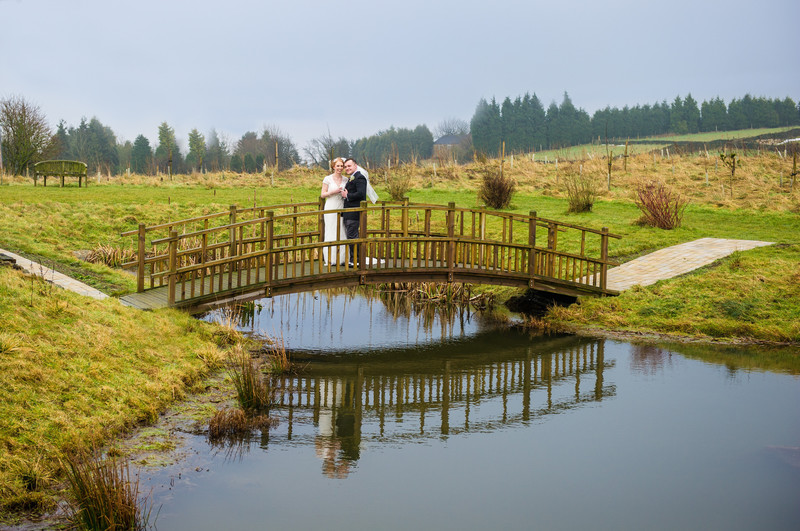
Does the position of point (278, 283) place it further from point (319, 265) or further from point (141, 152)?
point (141, 152)

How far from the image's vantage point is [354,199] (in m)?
12.6

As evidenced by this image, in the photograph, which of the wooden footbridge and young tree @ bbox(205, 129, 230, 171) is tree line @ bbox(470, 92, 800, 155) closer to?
Answer: young tree @ bbox(205, 129, 230, 171)

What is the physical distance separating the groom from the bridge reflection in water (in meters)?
2.20

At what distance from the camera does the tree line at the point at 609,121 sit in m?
85.4

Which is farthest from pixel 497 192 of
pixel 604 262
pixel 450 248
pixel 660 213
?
pixel 450 248

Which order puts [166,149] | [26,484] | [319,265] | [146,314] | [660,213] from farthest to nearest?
[166,149] → [660,213] → [319,265] → [146,314] → [26,484]

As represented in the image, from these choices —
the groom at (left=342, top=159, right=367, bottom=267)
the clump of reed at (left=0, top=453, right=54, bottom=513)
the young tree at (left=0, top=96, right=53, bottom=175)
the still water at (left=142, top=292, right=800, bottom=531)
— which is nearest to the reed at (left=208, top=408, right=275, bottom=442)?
the still water at (left=142, top=292, right=800, bottom=531)

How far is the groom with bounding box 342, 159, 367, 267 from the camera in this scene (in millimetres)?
12438

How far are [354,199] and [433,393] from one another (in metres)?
3.72

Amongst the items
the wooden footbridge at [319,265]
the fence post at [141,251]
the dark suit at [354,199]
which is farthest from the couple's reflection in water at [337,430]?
the fence post at [141,251]

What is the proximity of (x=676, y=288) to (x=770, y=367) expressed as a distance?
3475 millimetres

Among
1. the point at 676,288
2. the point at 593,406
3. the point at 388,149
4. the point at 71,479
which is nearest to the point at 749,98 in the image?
the point at 388,149

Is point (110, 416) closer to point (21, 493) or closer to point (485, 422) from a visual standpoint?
point (21, 493)

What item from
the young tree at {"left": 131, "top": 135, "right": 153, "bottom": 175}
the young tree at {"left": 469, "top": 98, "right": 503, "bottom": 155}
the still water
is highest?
the young tree at {"left": 469, "top": 98, "right": 503, "bottom": 155}
